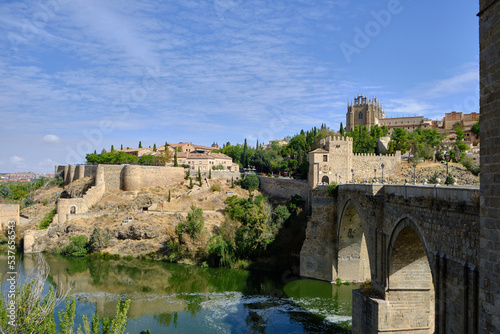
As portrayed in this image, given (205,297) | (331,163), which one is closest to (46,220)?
(205,297)

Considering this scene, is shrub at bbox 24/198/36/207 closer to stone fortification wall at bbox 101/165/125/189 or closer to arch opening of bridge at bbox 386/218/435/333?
stone fortification wall at bbox 101/165/125/189

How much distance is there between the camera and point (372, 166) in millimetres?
31125

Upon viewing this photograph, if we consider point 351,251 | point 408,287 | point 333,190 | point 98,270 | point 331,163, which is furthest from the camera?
point 331,163

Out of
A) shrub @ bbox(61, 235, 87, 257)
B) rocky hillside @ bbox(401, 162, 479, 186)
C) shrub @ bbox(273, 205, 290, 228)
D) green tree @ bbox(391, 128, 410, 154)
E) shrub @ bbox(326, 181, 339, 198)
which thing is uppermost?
green tree @ bbox(391, 128, 410, 154)

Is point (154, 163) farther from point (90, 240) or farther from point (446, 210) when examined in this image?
point (446, 210)

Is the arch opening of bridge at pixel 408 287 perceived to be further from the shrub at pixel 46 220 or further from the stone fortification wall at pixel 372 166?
the shrub at pixel 46 220

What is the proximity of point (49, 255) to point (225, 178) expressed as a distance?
19.5 m

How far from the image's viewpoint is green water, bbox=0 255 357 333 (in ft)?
48.0

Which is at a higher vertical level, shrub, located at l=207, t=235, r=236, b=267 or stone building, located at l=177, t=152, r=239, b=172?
stone building, located at l=177, t=152, r=239, b=172

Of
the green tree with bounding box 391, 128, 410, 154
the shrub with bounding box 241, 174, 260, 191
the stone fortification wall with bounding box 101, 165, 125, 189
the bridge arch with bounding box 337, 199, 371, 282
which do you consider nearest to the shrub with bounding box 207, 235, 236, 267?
the bridge arch with bounding box 337, 199, 371, 282

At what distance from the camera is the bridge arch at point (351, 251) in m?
18.8

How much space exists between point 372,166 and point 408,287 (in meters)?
21.3

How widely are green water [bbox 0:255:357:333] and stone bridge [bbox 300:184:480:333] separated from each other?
9.13 feet

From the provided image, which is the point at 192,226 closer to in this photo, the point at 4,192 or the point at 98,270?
the point at 98,270
